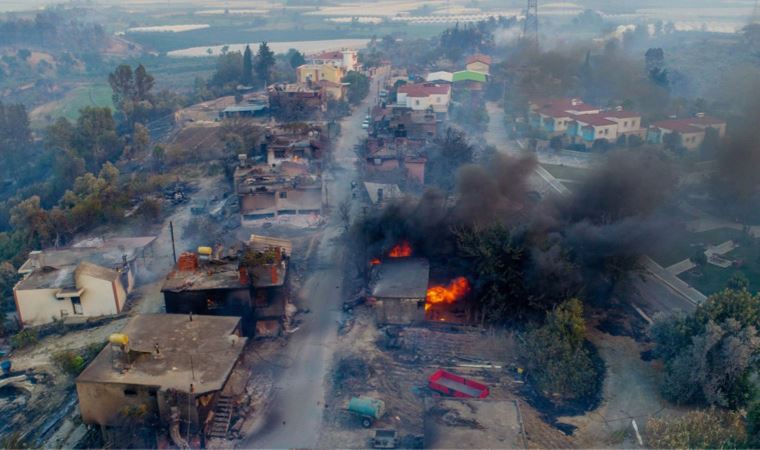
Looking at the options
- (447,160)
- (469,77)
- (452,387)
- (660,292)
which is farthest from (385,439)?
(469,77)

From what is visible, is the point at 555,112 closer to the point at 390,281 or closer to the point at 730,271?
the point at 730,271

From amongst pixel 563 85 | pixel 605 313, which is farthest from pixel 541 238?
pixel 563 85

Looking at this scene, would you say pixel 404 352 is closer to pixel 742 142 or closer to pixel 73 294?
pixel 73 294

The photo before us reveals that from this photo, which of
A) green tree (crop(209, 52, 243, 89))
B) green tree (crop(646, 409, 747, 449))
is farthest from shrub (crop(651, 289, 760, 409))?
green tree (crop(209, 52, 243, 89))

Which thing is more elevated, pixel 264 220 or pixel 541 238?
pixel 541 238

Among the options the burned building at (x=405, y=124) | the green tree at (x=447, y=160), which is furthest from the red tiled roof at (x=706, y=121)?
the burned building at (x=405, y=124)

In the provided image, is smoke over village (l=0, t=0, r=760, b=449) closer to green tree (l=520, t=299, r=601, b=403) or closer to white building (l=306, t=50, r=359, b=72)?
green tree (l=520, t=299, r=601, b=403)
